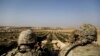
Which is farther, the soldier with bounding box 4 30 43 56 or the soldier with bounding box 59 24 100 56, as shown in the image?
the soldier with bounding box 4 30 43 56

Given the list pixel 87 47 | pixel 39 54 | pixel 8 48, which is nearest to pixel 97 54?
pixel 87 47

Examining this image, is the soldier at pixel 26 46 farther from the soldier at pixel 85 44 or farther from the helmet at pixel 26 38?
the soldier at pixel 85 44

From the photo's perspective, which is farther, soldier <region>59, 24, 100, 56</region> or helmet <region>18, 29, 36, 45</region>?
helmet <region>18, 29, 36, 45</region>

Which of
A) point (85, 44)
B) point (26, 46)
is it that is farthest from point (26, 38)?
point (85, 44)

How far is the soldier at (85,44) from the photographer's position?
625cm

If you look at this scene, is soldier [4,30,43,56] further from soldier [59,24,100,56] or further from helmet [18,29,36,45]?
soldier [59,24,100,56]

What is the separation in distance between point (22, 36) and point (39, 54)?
0.68 m

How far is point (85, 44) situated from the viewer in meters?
6.32

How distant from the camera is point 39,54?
23.3 feet

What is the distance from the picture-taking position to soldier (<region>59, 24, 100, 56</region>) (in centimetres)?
625

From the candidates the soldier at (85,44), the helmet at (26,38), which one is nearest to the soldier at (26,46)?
the helmet at (26,38)

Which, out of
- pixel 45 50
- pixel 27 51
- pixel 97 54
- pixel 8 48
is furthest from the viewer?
pixel 8 48

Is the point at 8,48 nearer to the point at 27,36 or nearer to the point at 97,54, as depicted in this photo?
the point at 27,36

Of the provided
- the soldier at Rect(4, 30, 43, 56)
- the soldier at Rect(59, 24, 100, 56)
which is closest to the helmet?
the soldier at Rect(4, 30, 43, 56)
